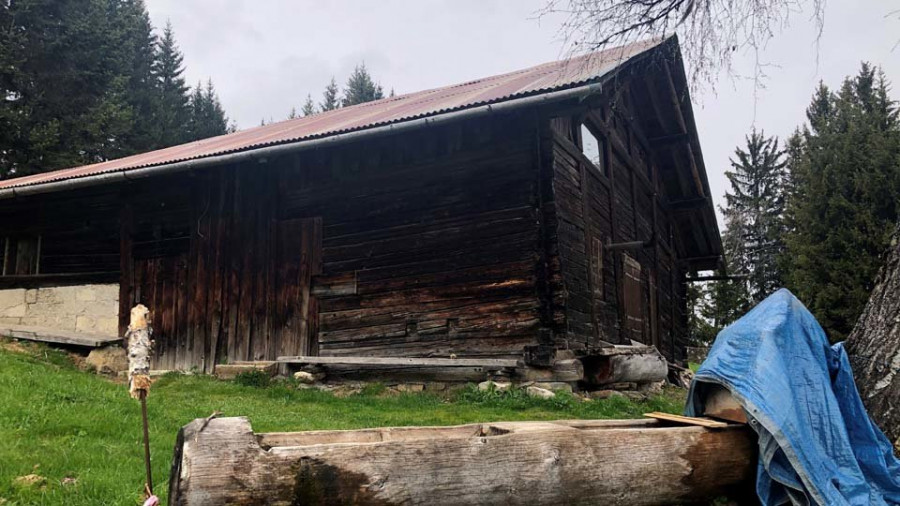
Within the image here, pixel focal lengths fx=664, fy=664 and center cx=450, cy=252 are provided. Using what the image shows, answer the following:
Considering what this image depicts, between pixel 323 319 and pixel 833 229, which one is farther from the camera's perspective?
pixel 833 229

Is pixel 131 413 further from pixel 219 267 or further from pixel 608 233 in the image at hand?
pixel 608 233

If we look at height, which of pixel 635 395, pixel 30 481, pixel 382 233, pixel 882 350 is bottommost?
pixel 635 395

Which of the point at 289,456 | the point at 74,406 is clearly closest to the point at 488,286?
the point at 74,406

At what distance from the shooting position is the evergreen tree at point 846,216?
18.9 meters

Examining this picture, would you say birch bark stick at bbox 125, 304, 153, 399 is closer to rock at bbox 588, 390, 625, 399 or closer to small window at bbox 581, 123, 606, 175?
rock at bbox 588, 390, 625, 399

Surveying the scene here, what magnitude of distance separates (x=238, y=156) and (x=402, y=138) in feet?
7.28

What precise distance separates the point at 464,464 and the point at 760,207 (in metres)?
35.4

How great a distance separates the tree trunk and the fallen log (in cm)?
86

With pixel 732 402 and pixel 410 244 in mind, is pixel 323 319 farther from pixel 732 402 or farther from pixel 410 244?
pixel 732 402

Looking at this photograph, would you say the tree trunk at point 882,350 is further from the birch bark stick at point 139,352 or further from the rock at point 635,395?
the rock at point 635,395

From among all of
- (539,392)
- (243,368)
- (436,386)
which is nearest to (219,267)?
(243,368)

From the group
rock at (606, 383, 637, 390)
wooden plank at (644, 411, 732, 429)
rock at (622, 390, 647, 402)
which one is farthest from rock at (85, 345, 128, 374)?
wooden plank at (644, 411, 732, 429)

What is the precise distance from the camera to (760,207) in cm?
3416

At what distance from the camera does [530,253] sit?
27.3 ft
